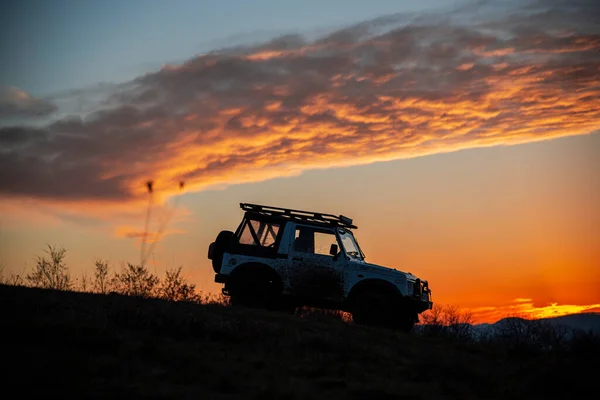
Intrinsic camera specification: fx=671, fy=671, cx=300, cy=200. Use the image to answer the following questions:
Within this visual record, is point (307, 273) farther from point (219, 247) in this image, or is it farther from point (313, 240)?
point (219, 247)

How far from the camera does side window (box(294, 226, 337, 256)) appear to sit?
15.4m

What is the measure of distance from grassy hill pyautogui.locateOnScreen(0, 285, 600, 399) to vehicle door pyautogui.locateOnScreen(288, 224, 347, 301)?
1920mm

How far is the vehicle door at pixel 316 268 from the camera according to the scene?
49.6ft

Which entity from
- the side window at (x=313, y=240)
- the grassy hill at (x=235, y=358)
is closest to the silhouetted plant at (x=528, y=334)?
the grassy hill at (x=235, y=358)

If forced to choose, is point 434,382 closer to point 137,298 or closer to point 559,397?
point 559,397

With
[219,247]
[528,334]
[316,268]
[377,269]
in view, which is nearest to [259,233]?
[219,247]

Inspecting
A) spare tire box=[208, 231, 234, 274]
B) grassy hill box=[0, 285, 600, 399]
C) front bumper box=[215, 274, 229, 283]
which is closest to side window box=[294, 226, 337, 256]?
spare tire box=[208, 231, 234, 274]

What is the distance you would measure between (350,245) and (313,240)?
960 mm

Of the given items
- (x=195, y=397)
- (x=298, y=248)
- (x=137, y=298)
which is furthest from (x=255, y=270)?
(x=195, y=397)

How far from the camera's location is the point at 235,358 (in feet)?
32.0

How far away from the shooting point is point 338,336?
39.5 feet

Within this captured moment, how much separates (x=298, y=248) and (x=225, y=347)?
529 centimetres

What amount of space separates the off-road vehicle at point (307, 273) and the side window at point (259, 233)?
0.08 ft

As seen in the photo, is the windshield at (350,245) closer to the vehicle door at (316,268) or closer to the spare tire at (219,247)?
the vehicle door at (316,268)
